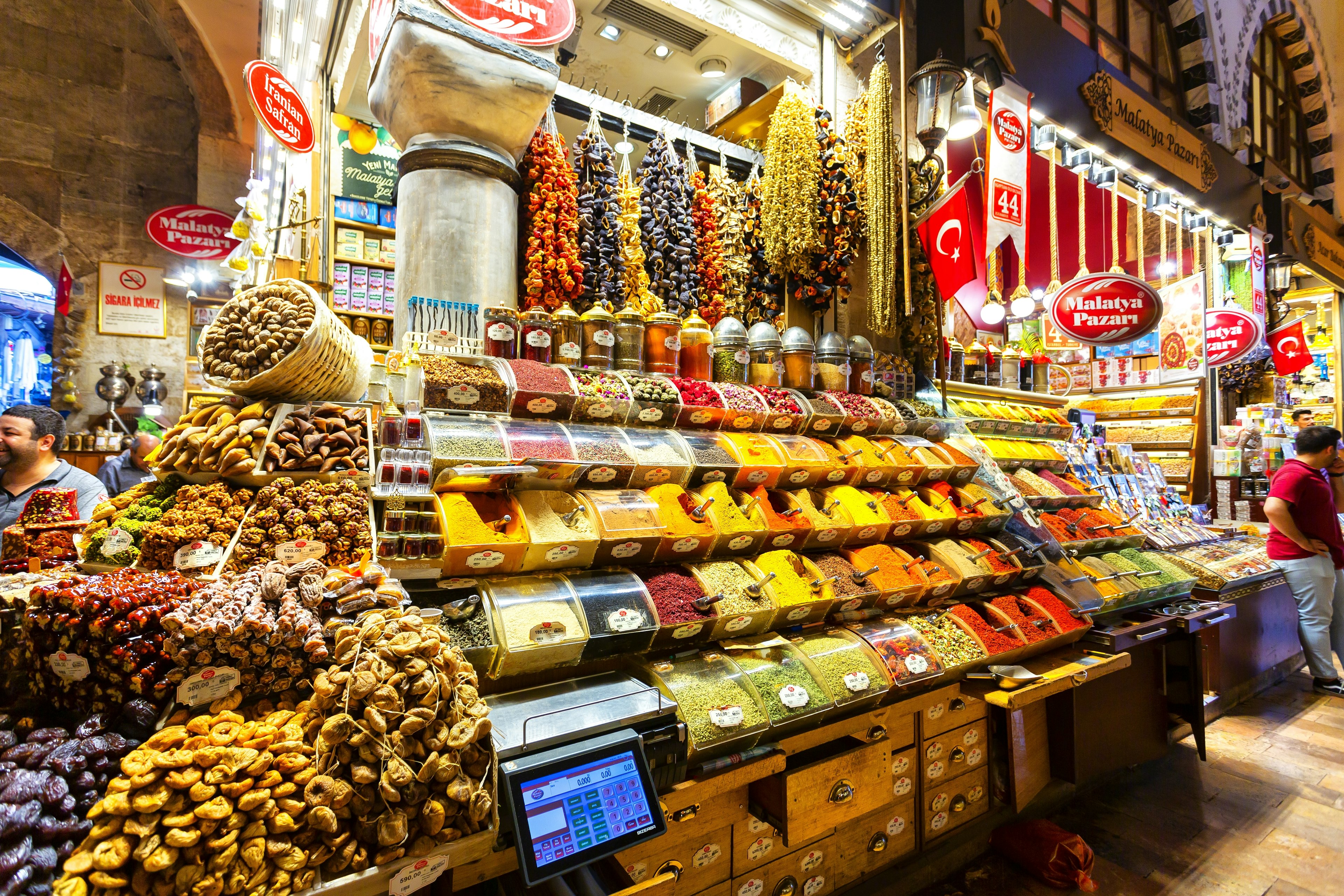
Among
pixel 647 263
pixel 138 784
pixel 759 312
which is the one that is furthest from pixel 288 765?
pixel 759 312

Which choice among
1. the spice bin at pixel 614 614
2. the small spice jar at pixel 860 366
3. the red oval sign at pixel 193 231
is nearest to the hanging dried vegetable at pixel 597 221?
the small spice jar at pixel 860 366

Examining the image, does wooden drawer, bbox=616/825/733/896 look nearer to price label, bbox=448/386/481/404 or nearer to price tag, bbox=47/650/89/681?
price tag, bbox=47/650/89/681

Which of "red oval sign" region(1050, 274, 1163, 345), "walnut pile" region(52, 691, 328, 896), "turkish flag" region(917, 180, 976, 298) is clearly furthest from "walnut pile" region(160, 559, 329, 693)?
"red oval sign" region(1050, 274, 1163, 345)

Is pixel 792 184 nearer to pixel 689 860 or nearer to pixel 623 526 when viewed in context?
pixel 623 526

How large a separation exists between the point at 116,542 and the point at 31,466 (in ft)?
7.02

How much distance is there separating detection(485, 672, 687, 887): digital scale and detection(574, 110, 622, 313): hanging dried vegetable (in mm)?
1956

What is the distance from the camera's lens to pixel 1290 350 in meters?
7.67

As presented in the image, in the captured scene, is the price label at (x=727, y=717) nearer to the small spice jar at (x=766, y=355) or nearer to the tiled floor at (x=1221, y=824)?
the tiled floor at (x=1221, y=824)

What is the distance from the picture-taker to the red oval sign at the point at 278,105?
374 cm

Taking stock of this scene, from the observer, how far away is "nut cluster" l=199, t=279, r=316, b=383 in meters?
2.01

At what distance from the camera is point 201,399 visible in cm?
289

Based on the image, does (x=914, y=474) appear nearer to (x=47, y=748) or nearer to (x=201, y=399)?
(x=47, y=748)

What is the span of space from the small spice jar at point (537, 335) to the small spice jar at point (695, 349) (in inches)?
25.7

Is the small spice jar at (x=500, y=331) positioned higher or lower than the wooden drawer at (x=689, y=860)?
higher
